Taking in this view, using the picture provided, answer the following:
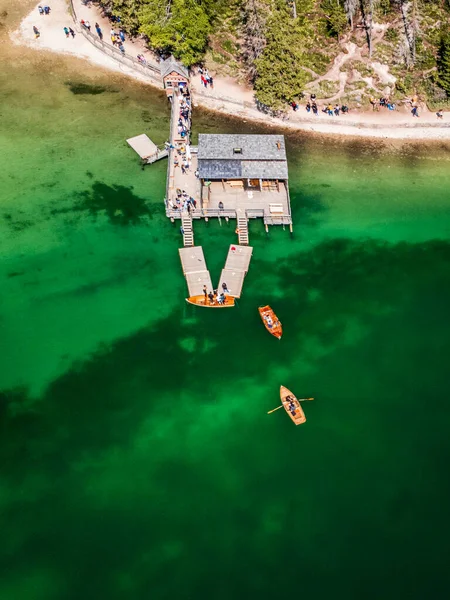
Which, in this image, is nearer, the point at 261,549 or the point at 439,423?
the point at 261,549

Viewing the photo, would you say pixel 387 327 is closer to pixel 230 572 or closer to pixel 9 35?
pixel 230 572

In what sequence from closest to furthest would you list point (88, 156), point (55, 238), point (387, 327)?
point (387, 327) < point (55, 238) < point (88, 156)

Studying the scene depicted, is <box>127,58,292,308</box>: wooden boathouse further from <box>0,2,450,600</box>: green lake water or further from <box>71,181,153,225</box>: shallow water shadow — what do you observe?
<box>71,181,153,225</box>: shallow water shadow

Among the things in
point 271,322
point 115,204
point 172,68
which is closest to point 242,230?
point 271,322

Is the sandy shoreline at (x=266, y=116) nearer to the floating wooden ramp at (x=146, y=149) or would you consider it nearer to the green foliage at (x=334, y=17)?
the floating wooden ramp at (x=146, y=149)

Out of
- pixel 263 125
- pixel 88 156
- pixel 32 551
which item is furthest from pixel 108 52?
pixel 32 551
